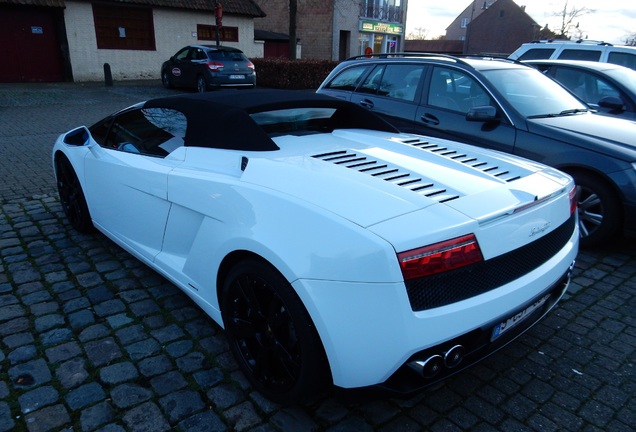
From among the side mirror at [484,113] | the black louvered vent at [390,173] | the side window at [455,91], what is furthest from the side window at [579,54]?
the black louvered vent at [390,173]

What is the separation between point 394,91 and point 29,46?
18559 millimetres

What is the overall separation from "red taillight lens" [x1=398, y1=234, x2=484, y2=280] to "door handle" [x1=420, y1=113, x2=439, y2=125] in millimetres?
3590

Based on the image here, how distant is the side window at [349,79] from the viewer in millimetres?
6386

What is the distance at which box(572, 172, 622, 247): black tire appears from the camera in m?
4.27

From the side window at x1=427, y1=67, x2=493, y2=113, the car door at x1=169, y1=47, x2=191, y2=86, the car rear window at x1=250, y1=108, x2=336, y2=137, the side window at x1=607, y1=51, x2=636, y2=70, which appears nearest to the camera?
the car rear window at x1=250, y1=108, x2=336, y2=137

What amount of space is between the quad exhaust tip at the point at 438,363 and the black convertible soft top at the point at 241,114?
4.77 feet

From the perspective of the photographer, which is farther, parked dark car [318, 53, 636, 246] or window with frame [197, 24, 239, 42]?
window with frame [197, 24, 239, 42]

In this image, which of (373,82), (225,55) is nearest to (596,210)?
(373,82)

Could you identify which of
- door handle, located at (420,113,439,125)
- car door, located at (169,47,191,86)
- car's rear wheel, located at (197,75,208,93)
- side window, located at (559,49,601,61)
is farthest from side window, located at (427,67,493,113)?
car door, located at (169,47,191,86)

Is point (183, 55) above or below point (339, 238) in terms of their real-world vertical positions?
above

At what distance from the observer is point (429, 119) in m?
5.41

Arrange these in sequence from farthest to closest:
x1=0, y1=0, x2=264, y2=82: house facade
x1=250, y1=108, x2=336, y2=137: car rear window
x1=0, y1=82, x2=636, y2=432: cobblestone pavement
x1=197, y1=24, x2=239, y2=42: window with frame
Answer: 1. x1=197, y1=24, x2=239, y2=42: window with frame
2. x1=0, y1=0, x2=264, y2=82: house facade
3. x1=250, y1=108, x2=336, y2=137: car rear window
4. x1=0, y1=82, x2=636, y2=432: cobblestone pavement

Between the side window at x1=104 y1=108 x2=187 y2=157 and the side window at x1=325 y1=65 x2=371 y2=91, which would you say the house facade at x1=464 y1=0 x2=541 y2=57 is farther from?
the side window at x1=104 y1=108 x2=187 y2=157

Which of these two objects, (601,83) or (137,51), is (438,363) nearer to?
(601,83)
